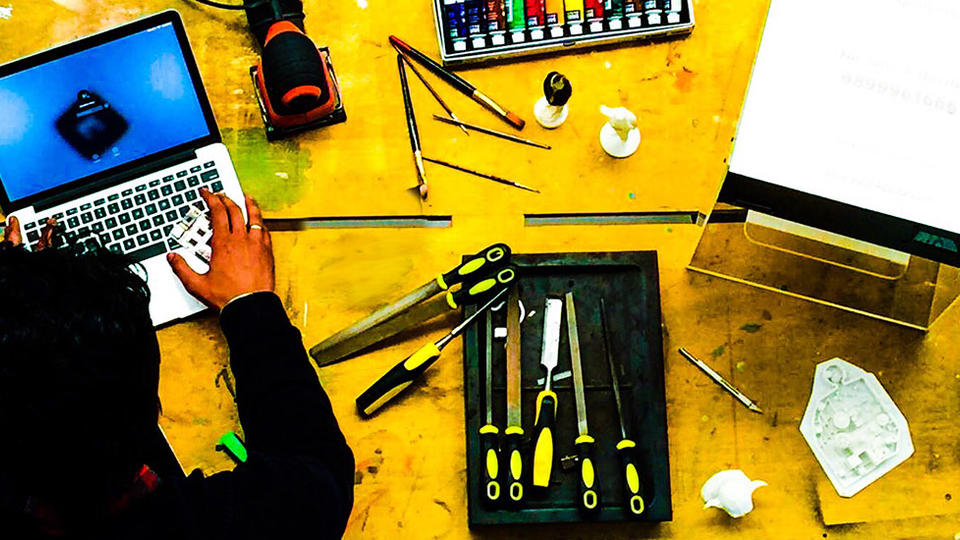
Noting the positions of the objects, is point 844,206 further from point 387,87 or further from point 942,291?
point 387,87

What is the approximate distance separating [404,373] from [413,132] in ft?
1.06

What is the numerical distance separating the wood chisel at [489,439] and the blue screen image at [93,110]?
0.47 meters

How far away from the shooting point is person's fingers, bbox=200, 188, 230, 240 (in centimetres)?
113

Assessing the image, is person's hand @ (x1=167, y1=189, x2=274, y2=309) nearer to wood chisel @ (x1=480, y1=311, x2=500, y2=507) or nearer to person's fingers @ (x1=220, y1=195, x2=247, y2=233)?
person's fingers @ (x1=220, y1=195, x2=247, y2=233)

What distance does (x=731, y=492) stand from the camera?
1.04 metres

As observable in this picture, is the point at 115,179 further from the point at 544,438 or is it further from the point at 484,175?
the point at 544,438

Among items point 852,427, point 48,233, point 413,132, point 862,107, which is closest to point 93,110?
point 48,233

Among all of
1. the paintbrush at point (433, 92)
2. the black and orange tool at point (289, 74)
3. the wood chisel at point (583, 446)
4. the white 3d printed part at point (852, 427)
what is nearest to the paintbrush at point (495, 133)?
the paintbrush at point (433, 92)

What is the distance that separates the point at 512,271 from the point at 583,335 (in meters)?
0.12

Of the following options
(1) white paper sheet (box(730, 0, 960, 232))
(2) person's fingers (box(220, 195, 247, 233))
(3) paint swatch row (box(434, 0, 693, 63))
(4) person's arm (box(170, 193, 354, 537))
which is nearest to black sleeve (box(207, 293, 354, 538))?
(4) person's arm (box(170, 193, 354, 537))

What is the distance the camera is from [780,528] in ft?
3.54

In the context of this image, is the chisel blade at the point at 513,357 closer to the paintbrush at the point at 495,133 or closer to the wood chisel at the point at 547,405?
the wood chisel at the point at 547,405

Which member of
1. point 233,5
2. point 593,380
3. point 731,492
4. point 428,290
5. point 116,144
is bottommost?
point 731,492

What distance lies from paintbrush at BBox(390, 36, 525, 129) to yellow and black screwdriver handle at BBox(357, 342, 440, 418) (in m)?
0.32
